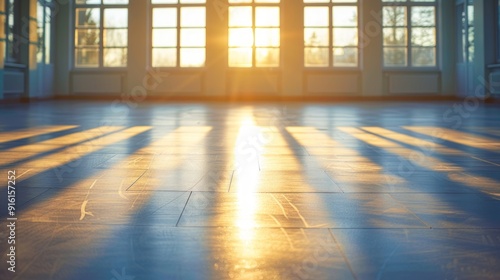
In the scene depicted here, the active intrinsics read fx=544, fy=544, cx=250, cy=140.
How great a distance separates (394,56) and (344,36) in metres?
1.53

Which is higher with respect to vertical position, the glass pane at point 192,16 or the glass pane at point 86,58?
the glass pane at point 192,16

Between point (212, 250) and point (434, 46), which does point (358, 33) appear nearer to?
point (434, 46)

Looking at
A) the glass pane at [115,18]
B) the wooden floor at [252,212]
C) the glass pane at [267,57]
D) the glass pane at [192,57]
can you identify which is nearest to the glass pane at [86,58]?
the glass pane at [115,18]

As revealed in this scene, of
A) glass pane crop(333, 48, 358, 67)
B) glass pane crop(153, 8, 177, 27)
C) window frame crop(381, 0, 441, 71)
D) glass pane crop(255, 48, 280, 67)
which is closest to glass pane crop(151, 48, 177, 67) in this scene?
glass pane crop(153, 8, 177, 27)

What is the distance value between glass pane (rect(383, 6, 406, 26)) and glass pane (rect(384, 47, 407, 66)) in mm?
719

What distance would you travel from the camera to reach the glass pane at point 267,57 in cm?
1542

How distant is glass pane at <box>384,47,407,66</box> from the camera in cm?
1537

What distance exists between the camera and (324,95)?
15.4m

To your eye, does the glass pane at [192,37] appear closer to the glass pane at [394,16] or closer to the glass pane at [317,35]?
the glass pane at [317,35]

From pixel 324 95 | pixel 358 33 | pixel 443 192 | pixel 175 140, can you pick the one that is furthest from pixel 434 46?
pixel 443 192

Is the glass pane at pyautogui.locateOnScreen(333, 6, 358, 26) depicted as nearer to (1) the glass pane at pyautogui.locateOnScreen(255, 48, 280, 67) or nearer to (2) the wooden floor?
(1) the glass pane at pyautogui.locateOnScreen(255, 48, 280, 67)

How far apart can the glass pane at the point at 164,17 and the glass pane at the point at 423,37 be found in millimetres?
6779

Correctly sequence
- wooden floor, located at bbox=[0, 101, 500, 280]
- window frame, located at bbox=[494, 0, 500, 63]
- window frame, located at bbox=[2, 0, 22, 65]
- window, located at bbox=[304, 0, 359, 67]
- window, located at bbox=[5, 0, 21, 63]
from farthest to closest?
window, located at bbox=[304, 0, 359, 67] < window frame, located at bbox=[494, 0, 500, 63] < window frame, located at bbox=[2, 0, 22, 65] < window, located at bbox=[5, 0, 21, 63] < wooden floor, located at bbox=[0, 101, 500, 280]

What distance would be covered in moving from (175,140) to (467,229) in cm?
326
